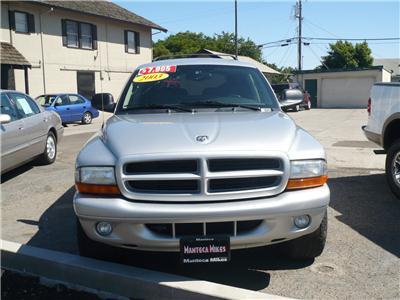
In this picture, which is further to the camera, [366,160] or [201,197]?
[366,160]

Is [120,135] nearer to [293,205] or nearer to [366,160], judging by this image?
[293,205]

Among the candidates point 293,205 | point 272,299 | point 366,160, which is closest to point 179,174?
point 293,205

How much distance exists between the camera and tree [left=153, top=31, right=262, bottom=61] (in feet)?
205

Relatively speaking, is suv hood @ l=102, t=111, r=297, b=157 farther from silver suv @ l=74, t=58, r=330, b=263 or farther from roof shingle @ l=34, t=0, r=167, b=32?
roof shingle @ l=34, t=0, r=167, b=32

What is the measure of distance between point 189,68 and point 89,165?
220 cm

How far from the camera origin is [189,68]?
17.7ft

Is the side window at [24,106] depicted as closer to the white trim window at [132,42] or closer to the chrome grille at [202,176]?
the chrome grille at [202,176]

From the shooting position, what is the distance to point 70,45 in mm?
25516

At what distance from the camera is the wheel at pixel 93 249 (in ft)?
13.0

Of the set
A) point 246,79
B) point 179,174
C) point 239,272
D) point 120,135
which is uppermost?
point 246,79

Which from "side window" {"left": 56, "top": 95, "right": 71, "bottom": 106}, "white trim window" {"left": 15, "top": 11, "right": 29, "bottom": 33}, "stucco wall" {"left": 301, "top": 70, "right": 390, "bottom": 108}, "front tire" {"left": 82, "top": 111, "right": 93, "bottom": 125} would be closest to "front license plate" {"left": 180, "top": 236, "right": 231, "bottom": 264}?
"side window" {"left": 56, "top": 95, "right": 71, "bottom": 106}

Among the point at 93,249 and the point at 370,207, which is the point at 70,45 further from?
the point at 93,249

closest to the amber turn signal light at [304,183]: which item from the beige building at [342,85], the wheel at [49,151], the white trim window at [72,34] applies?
the wheel at [49,151]

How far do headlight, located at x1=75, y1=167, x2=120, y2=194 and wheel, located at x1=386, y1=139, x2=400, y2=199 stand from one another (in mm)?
4114
